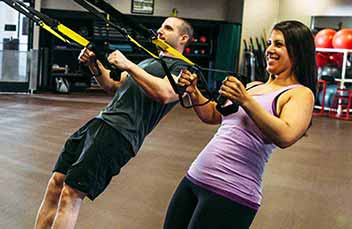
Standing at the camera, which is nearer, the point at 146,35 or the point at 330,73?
the point at 146,35

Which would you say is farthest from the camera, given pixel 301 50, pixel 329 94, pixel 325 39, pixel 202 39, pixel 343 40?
pixel 202 39

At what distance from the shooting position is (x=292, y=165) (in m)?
5.89

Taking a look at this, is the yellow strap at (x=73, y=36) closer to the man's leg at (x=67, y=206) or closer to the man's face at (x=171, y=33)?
the man's face at (x=171, y=33)

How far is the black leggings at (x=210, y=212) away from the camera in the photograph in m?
1.75

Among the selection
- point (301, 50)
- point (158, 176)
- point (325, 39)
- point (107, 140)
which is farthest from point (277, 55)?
point (325, 39)

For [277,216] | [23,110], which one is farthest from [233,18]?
[277,216]

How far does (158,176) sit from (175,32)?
255 cm

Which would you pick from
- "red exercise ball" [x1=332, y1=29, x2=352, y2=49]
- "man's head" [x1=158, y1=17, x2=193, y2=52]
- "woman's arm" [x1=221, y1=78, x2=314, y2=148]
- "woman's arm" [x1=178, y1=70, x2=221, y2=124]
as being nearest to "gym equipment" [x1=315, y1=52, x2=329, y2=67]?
"red exercise ball" [x1=332, y1=29, x2=352, y2=49]

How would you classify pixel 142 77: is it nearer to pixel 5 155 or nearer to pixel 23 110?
pixel 5 155

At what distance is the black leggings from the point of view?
1.75 metres

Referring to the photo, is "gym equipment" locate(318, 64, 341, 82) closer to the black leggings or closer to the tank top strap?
the tank top strap

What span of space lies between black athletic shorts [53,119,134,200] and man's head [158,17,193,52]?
55 centimetres

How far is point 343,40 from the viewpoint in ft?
34.2

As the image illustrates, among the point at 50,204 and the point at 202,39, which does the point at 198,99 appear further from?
the point at 202,39
